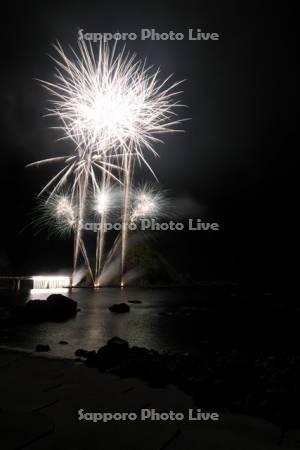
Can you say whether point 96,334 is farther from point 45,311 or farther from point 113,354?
point 113,354

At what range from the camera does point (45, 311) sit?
3672cm

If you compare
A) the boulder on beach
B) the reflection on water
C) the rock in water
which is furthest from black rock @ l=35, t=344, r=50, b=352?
the boulder on beach

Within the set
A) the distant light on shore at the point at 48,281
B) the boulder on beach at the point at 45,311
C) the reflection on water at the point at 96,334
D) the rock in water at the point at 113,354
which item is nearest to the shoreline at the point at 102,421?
the rock in water at the point at 113,354

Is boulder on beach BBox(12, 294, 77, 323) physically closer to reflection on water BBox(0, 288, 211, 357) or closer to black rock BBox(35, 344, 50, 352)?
reflection on water BBox(0, 288, 211, 357)

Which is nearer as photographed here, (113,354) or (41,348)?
(113,354)

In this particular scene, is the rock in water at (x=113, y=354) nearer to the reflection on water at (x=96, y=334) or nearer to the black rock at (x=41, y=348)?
the reflection on water at (x=96, y=334)

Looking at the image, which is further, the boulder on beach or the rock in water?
the boulder on beach

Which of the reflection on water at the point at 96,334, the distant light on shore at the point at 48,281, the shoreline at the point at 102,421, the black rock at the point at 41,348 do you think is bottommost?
the reflection on water at the point at 96,334

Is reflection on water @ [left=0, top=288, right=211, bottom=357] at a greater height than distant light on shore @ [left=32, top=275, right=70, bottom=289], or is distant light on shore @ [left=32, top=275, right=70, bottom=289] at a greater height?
distant light on shore @ [left=32, top=275, right=70, bottom=289]

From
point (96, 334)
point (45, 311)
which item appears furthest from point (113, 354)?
point (45, 311)

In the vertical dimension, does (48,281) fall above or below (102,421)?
above

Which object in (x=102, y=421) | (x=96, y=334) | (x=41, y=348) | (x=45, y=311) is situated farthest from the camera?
(x=45, y=311)

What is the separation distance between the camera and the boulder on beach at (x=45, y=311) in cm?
3431

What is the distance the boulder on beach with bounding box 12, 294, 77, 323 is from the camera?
34.3 meters
